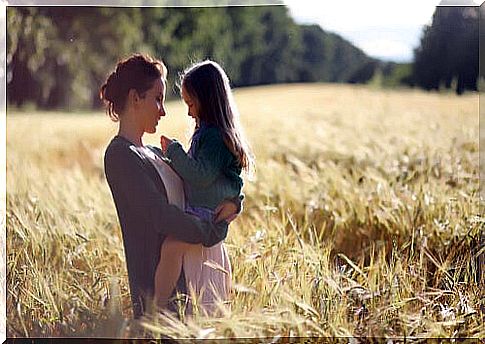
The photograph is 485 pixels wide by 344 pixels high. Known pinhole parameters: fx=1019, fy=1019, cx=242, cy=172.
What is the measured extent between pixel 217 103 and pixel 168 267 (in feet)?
2.60

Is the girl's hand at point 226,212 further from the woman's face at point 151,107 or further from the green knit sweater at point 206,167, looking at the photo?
the woman's face at point 151,107

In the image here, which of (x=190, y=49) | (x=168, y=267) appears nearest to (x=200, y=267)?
(x=168, y=267)

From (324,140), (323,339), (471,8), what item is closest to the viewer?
(323,339)

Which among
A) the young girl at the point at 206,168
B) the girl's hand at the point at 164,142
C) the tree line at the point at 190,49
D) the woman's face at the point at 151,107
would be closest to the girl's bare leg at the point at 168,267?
the young girl at the point at 206,168

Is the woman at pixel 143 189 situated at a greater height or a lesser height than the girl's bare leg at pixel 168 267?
greater

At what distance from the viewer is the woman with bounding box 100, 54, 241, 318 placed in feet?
15.3

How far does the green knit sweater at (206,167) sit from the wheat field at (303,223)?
100mm

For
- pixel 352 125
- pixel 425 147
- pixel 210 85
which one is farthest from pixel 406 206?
pixel 210 85

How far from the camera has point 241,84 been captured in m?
5.14

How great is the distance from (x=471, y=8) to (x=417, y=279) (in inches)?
52.6

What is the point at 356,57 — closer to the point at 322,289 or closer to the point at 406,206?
the point at 406,206

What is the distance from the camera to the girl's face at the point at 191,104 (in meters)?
4.70

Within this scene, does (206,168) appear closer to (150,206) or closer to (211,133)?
(211,133)

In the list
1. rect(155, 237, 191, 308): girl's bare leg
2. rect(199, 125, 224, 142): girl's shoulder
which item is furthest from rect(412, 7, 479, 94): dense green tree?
rect(155, 237, 191, 308): girl's bare leg
